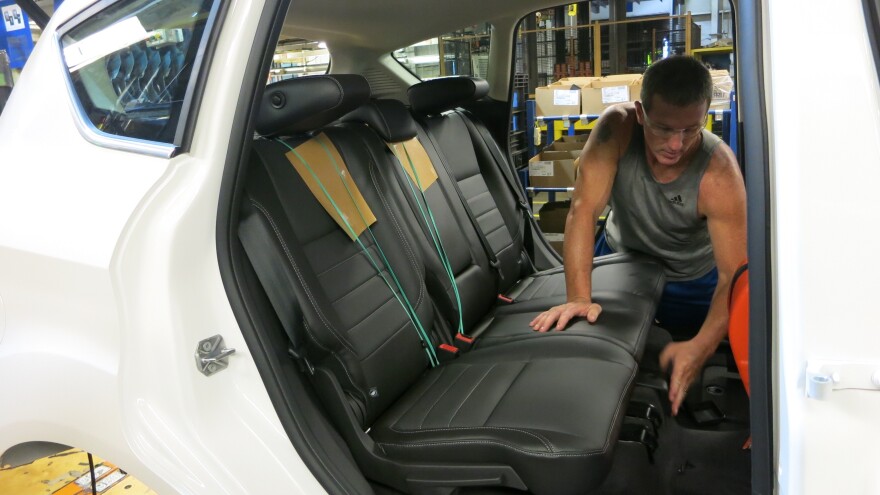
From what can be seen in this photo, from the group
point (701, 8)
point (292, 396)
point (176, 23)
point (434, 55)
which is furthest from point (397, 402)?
point (701, 8)

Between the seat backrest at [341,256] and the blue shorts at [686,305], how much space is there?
91cm

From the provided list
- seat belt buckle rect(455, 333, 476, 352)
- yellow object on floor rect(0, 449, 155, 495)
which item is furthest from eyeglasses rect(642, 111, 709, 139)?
yellow object on floor rect(0, 449, 155, 495)

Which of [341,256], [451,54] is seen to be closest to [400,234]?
[341,256]

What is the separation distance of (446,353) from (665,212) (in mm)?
841

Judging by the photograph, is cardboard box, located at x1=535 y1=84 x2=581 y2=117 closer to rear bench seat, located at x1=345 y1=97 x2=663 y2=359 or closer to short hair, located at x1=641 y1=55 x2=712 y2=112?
rear bench seat, located at x1=345 y1=97 x2=663 y2=359

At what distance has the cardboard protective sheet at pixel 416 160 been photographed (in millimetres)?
2150

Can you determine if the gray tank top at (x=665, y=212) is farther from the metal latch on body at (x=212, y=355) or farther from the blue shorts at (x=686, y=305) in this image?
the metal latch on body at (x=212, y=355)

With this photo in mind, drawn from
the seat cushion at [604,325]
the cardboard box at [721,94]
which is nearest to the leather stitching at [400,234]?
the seat cushion at [604,325]

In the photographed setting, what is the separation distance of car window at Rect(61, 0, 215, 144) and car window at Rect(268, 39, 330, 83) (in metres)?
2.25

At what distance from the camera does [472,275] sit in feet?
7.29

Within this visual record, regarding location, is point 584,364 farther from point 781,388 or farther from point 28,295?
point 28,295

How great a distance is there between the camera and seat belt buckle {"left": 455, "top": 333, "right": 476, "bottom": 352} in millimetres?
1959

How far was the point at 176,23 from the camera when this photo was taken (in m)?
1.21

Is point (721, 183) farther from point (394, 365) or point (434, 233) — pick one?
point (394, 365)
